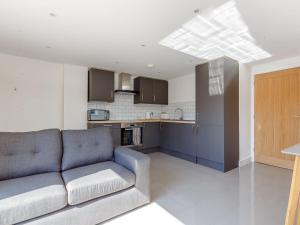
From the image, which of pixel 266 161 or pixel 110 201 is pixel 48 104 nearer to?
pixel 110 201

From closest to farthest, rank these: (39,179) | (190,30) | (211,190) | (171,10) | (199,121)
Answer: (39,179) → (171,10) → (190,30) → (211,190) → (199,121)

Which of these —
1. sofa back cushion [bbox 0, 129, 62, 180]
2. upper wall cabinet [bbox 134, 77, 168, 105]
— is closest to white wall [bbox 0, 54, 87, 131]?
upper wall cabinet [bbox 134, 77, 168, 105]

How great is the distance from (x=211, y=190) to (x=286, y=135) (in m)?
2.18

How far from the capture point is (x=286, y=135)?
10.7 feet

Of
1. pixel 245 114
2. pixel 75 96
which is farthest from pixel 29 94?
pixel 245 114

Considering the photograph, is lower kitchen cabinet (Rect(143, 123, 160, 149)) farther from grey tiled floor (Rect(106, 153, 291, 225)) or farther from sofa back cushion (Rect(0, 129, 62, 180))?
sofa back cushion (Rect(0, 129, 62, 180))

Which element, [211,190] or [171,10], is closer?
[171,10]

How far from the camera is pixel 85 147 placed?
2.16 m

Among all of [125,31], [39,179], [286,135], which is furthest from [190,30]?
[286,135]

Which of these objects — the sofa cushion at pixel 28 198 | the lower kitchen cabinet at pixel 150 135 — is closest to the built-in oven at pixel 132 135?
the lower kitchen cabinet at pixel 150 135

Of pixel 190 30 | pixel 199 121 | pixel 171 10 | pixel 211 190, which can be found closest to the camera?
pixel 171 10

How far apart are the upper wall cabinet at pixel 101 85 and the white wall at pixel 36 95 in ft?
0.74

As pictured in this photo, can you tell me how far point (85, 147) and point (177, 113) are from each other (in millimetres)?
3348

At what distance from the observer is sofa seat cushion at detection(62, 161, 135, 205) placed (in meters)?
1.50
